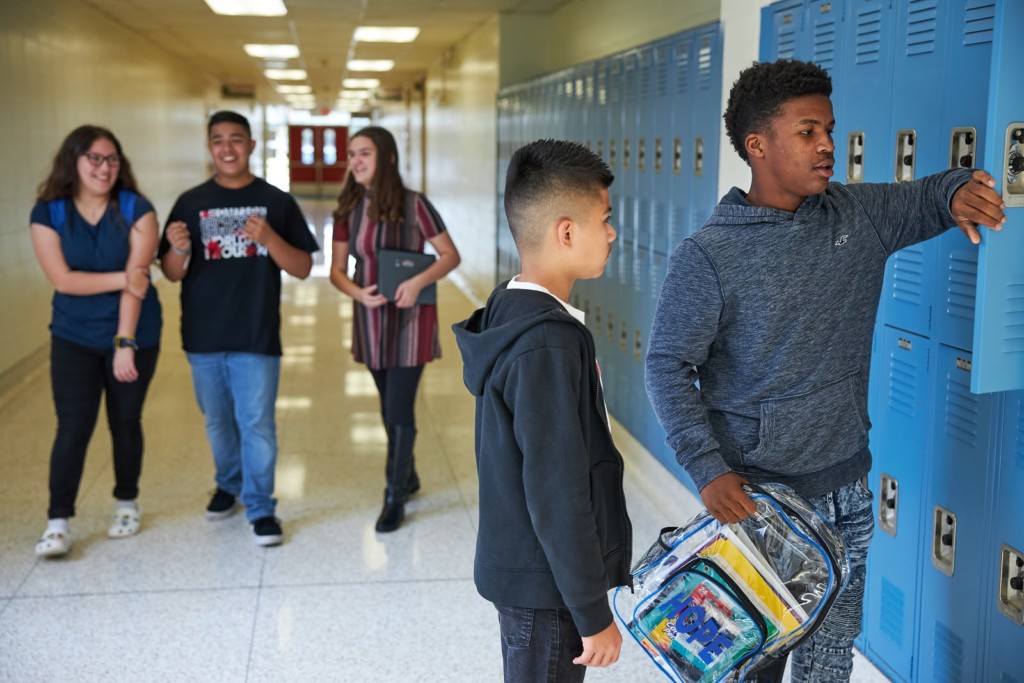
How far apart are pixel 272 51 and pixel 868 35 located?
11925mm

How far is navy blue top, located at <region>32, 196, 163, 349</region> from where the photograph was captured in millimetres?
3846

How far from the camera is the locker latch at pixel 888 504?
2.89 m

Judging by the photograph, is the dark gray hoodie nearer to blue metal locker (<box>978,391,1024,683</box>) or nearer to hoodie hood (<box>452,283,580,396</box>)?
hoodie hood (<box>452,283,580,396</box>)

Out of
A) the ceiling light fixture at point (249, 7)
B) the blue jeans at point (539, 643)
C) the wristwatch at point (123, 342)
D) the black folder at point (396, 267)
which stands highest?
the ceiling light fixture at point (249, 7)

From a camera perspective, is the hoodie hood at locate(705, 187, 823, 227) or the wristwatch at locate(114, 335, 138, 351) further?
the wristwatch at locate(114, 335, 138, 351)

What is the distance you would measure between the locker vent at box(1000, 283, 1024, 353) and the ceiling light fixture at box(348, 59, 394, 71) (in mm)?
13526

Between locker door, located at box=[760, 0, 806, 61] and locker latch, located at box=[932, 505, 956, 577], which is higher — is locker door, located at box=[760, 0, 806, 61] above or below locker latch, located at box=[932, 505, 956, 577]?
above

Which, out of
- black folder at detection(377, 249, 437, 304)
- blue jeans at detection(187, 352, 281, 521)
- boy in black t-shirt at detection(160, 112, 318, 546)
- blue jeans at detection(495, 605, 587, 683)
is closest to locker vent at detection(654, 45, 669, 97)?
black folder at detection(377, 249, 437, 304)

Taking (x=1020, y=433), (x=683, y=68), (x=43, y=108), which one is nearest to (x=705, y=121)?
(x=683, y=68)

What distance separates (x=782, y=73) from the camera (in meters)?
2.03

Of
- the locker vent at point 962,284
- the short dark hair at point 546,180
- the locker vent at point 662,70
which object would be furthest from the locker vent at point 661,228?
the short dark hair at point 546,180

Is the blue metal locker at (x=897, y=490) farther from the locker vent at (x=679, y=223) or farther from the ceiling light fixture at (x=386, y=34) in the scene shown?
the ceiling light fixture at (x=386, y=34)

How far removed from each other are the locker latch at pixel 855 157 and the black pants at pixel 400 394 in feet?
6.07

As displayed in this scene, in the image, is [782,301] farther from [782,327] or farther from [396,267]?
[396,267]
